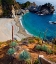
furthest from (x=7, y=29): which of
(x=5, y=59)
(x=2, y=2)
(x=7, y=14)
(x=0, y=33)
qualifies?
(x=5, y=59)

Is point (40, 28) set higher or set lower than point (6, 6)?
lower

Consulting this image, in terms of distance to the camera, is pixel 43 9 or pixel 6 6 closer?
pixel 6 6

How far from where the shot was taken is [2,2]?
408 ft

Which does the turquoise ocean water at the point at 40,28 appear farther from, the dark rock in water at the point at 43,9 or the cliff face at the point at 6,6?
the dark rock in water at the point at 43,9

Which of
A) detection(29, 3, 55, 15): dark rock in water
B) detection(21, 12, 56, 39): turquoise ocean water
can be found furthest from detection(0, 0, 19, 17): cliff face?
detection(29, 3, 55, 15): dark rock in water

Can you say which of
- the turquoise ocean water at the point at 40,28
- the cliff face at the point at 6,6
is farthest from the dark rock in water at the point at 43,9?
the turquoise ocean water at the point at 40,28

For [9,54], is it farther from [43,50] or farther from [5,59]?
[43,50]

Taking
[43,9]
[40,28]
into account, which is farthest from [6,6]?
[40,28]

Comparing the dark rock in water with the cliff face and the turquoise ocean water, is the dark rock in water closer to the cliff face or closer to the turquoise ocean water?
the cliff face

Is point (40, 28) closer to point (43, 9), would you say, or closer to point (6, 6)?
point (6, 6)

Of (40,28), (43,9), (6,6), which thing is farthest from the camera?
(43,9)

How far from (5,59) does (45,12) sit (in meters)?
119

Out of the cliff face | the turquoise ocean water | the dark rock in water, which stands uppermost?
the cliff face

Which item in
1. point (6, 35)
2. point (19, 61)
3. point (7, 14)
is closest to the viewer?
point (19, 61)
